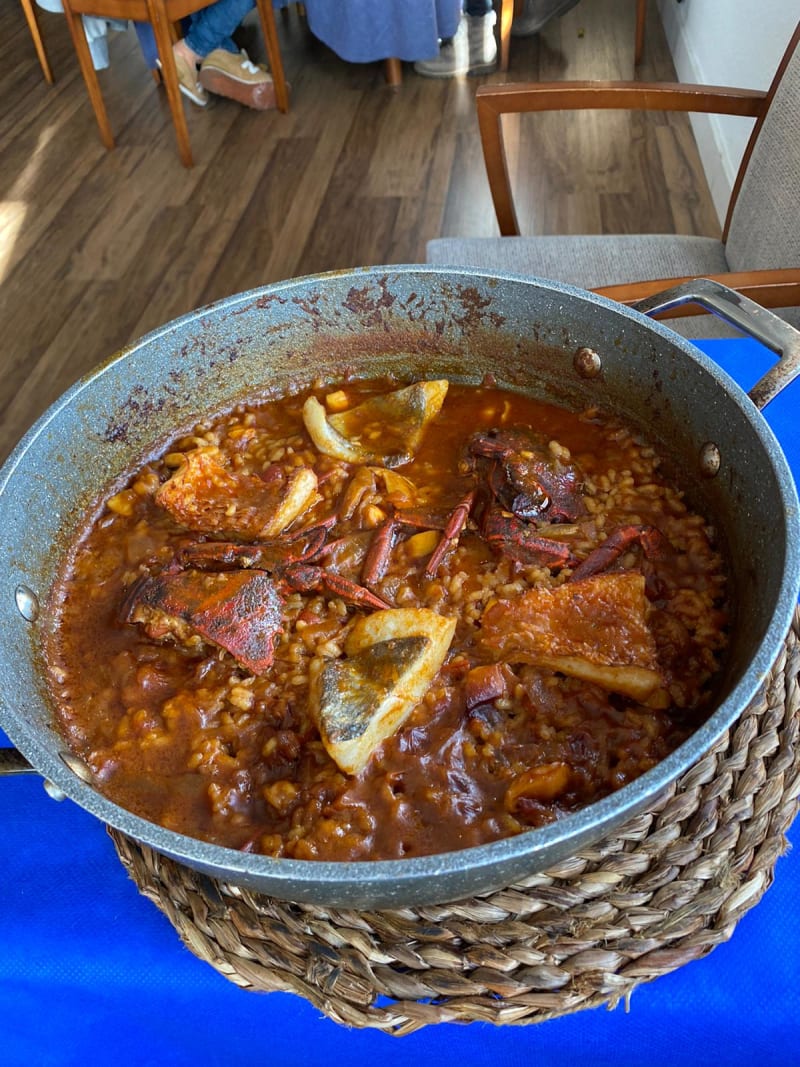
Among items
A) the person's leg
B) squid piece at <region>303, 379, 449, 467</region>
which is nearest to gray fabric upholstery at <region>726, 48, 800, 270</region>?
squid piece at <region>303, 379, 449, 467</region>

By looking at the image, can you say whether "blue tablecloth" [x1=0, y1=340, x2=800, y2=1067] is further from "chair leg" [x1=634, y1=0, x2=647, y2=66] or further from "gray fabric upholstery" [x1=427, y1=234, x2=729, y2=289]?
"chair leg" [x1=634, y1=0, x2=647, y2=66]

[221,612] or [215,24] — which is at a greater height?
[221,612]

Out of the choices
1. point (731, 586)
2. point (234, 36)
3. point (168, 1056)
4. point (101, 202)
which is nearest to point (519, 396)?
point (731, 586)

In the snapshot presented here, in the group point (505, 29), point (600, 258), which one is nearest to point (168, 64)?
point (505, 29)

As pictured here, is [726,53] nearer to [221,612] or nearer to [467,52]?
[467,52]

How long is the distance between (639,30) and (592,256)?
3.04 metres

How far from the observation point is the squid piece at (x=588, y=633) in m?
1.07

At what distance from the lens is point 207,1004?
1.00 m

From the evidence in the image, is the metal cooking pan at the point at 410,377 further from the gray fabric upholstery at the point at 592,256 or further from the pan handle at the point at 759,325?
the gray fabric upholstery at the point at 592,256

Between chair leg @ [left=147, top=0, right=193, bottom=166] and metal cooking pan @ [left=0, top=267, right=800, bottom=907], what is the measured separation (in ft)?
9.48

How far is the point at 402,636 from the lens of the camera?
109 centimetres

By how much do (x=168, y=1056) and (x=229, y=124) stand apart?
4.32 metres

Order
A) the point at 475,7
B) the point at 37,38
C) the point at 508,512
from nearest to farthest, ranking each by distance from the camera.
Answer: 1. the point at 508,512
2. the point at 37,38
3. the point at 475,7

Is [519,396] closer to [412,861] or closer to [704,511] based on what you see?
[704,511]
